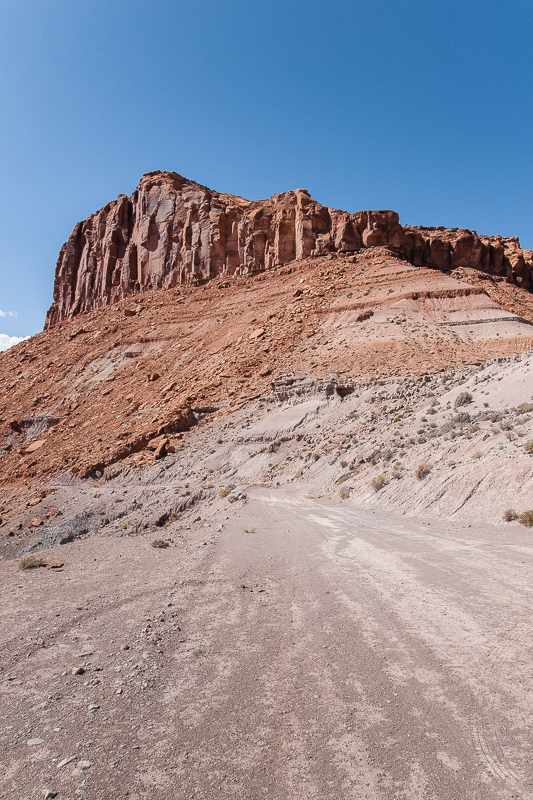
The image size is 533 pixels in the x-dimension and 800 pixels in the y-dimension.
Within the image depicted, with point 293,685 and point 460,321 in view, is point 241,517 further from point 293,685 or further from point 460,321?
point 460,321

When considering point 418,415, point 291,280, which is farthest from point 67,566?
point 291,280

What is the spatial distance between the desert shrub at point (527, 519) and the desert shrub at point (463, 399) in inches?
369

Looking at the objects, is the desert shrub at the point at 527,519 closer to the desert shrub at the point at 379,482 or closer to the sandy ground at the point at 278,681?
the sandy ground at the point at 278,681

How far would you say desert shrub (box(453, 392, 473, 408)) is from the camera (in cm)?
1853

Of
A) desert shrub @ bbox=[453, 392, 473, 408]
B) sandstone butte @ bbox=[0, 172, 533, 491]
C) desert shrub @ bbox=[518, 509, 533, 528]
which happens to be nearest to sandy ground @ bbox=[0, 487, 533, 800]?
desert shrub @ bbox=[518, 509, 533, 528]

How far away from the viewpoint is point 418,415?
20.0 m

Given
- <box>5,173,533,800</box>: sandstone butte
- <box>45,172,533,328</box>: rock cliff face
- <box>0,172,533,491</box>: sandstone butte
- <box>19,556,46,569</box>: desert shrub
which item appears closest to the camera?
<box>5,173,533,800</box>: sandstone butte

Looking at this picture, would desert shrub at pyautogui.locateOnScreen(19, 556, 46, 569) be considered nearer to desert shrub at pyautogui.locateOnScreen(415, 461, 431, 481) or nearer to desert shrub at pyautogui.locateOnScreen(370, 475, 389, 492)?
desert shrub at pyautogui.locateOnScreen(370, 475, 389, 492)

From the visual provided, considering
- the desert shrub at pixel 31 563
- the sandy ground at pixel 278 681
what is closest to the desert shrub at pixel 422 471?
the sandy ground at pixel 278 681

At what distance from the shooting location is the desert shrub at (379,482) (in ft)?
51.1

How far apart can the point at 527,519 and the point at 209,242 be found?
54.7 metres

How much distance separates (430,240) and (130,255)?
147 ft

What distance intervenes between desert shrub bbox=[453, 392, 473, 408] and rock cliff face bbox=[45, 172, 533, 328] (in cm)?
3428

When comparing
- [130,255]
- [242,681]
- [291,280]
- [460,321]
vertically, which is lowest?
[242,681]
